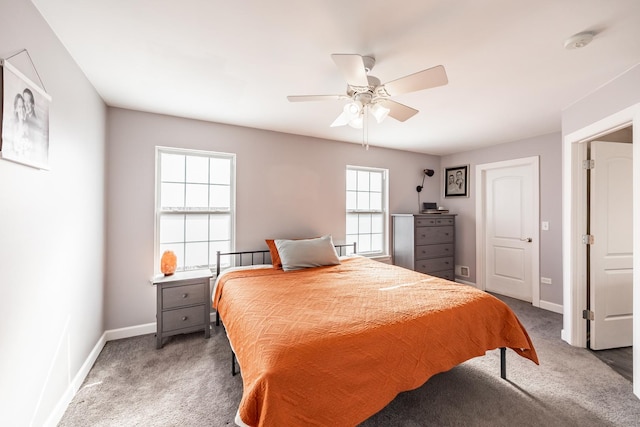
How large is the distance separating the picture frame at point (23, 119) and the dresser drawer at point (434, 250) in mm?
4154

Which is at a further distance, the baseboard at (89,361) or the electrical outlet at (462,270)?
the electrical outlet at (462,270)

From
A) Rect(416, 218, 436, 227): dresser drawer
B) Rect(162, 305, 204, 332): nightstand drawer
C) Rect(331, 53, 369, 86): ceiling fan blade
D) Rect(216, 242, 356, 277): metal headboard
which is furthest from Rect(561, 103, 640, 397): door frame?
Rect(162, 305, 204, 332): nightstand drawer

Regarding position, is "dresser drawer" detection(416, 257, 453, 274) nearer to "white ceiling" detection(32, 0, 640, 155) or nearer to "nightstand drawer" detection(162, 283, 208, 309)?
"white ceiling" detection(32, 0, 640, 155)

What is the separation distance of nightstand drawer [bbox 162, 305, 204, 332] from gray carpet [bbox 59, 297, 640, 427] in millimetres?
219

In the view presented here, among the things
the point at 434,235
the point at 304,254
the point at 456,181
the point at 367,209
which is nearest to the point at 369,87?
the point at 304,254

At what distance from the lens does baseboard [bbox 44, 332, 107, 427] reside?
1624 mm

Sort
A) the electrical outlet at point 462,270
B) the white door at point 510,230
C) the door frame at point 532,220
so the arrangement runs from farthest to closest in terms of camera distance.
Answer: the electrical outlet at point 462,270 → the white door at point 510,230 → the door frame at point 532,220

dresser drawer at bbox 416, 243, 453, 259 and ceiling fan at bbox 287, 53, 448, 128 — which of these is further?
dresser drawer at bbox 416, 243, 453, 259

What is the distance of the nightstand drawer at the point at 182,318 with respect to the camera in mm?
2607

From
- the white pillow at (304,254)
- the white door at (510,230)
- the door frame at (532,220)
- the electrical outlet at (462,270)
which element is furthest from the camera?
the electrical outlet at (462,270)

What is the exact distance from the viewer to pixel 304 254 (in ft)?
9.88

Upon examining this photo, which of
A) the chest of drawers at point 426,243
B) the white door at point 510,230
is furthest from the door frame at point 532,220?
the chest of drawers at point 426,243

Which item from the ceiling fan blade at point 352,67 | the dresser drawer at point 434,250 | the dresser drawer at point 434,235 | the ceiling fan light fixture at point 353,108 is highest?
the ceiling fan blade at point 352,67

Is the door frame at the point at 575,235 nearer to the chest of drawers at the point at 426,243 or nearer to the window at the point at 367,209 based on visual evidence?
the chest of drawers at the point at 426,243
